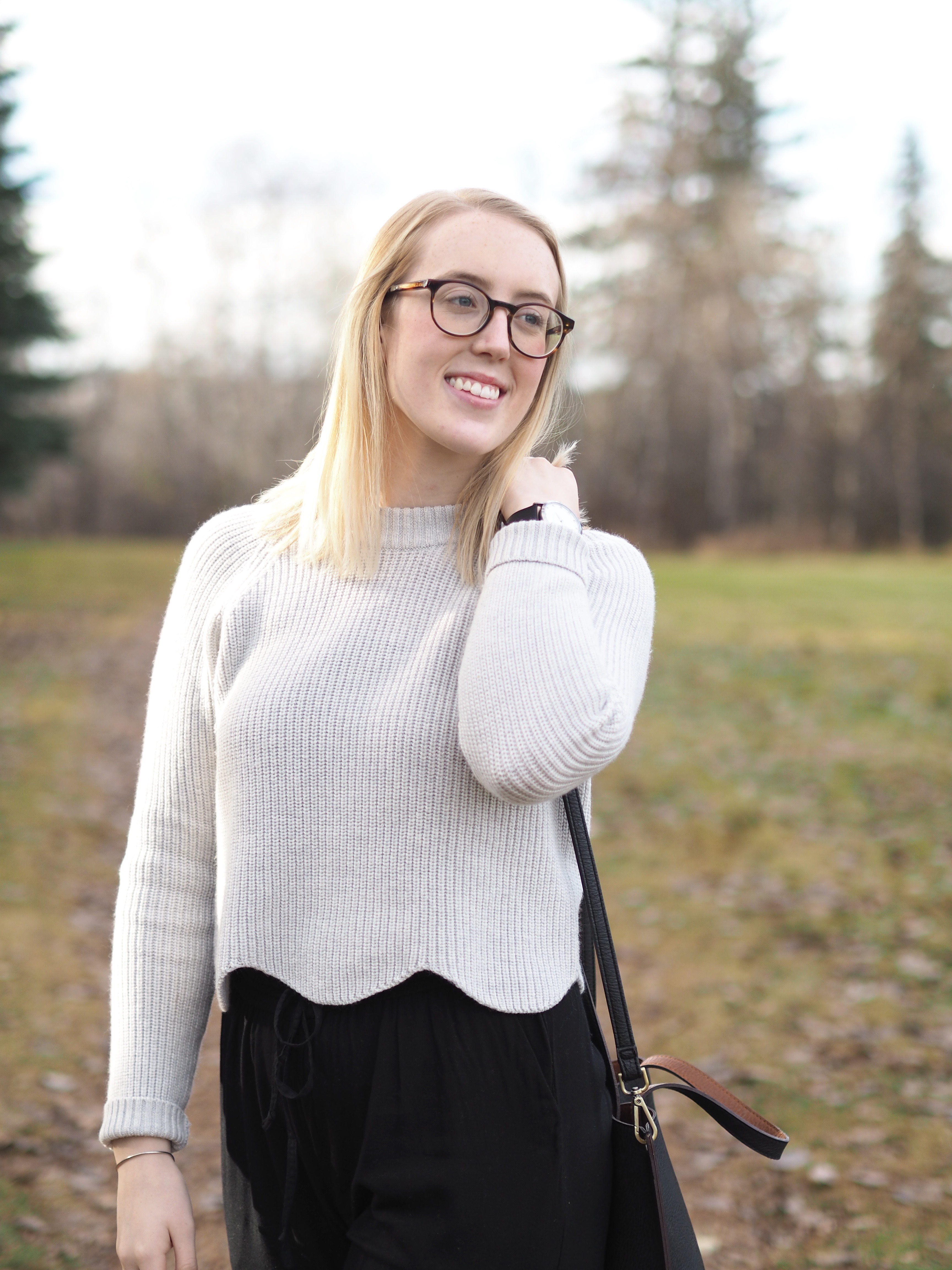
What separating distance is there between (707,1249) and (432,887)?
2.76m

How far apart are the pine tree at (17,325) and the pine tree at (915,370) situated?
2227cm

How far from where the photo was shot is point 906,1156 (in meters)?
4.05

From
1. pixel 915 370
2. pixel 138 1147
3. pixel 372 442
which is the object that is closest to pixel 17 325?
pixel 372 442

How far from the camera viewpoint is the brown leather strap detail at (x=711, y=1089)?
5.15ft

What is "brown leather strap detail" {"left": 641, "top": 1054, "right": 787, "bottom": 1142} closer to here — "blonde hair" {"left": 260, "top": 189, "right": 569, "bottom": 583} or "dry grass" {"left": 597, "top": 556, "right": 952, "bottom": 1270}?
"blonde hair" {"left": 260, "top": 189, "right": 569, "bottom": 583}

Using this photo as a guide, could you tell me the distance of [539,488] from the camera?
1.80 m

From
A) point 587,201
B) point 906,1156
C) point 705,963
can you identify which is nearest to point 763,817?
point 705,963

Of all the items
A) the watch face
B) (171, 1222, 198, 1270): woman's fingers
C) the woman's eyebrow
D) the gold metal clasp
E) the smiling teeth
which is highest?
the woman's eyebrow

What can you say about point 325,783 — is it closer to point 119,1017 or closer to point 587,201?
point 119,1017

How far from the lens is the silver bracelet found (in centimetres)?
163

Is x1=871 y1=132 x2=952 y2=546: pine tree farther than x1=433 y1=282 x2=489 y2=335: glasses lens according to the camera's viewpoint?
Yes

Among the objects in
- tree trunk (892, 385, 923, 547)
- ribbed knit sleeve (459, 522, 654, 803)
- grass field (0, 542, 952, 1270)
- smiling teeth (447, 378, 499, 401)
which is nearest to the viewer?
ribbed knit sleeve (459, 522, 654, 803)

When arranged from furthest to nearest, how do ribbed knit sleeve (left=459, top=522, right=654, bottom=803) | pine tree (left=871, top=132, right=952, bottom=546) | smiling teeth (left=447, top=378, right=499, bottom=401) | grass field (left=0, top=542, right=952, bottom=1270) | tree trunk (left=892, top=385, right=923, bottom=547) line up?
tree trunk (left=892, top=385, right=923, bottom=547) < pine tree (left=871, top=132, right=952, bottom=546) < grass field (left=0, top=542, right=952, bottom=1270) < smiling teeth (left=447, top=378, right=499, bottom=401) < ribbed knit sleeve (left=459, top=522, right=654, bottom=803)

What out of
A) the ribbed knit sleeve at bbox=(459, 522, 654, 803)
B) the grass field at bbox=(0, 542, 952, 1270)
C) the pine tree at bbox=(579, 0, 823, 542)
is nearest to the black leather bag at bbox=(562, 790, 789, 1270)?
the ribbed knit sleeve at bbox=(459, 522, 654, 803)
